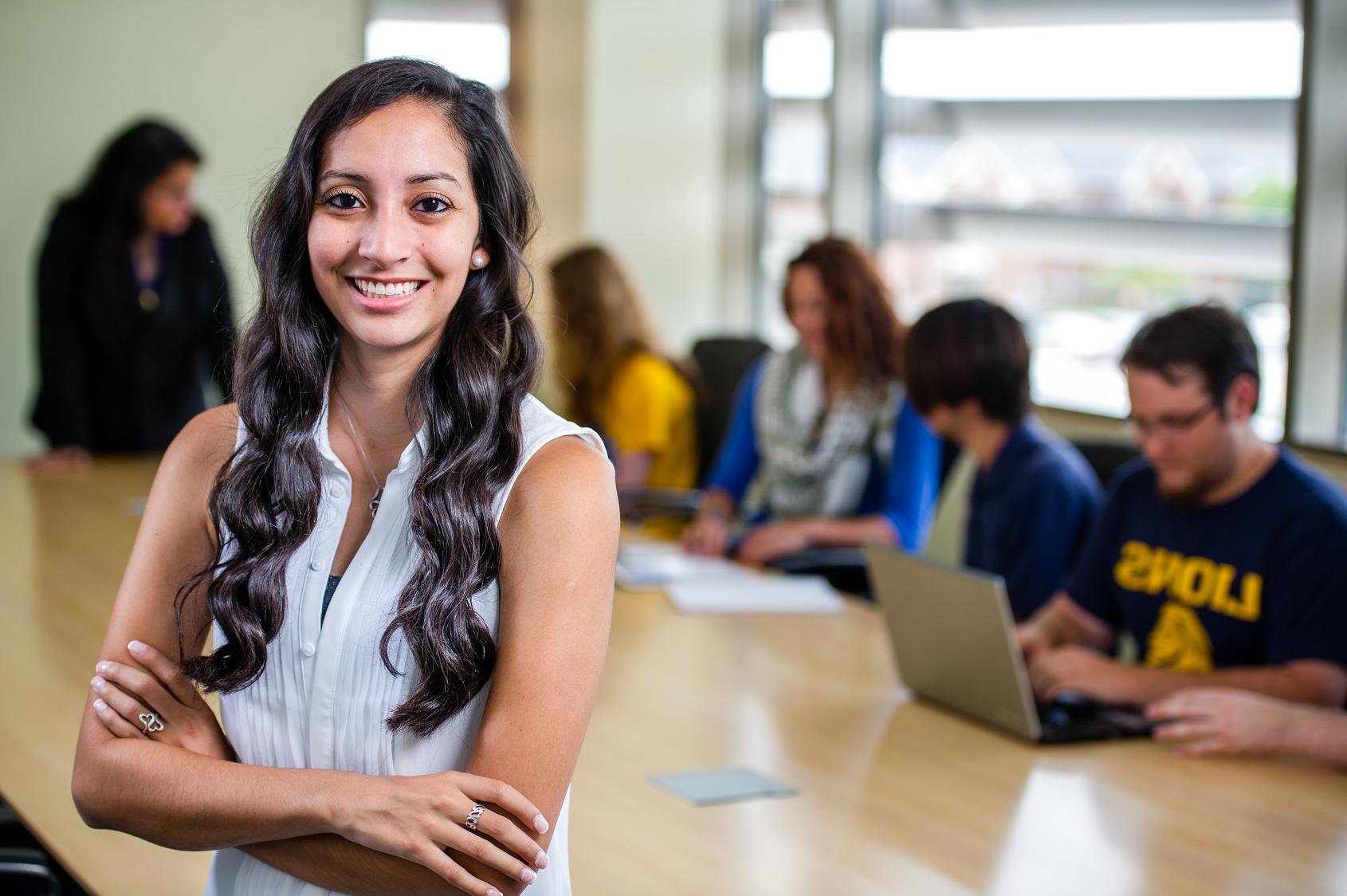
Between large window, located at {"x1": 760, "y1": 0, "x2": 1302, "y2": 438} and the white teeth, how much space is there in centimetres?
303

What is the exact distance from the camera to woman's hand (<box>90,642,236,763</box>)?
57.5 inches

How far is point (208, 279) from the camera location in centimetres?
447

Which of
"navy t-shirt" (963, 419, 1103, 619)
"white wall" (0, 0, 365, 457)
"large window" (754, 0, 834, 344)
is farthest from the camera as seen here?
"large window" (754, 0, 834, 344)

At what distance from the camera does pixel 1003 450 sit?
118 inches

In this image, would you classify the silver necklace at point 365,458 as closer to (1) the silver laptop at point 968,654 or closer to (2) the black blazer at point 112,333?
(1) the silver laptop at point 968,654

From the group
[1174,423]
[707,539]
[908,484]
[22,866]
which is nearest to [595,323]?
[707,539]

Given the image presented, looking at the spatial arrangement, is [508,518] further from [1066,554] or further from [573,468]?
[1066,554]

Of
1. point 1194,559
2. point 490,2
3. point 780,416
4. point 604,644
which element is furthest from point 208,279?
point 604,644

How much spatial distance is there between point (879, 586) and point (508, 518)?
119 centimetres

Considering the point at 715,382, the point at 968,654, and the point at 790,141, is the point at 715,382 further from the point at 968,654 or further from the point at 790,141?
the point at 968,654

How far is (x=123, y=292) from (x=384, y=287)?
3300 mm

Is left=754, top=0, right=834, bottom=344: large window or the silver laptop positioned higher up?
left=754, top=0, right=834, bottom=344: large window

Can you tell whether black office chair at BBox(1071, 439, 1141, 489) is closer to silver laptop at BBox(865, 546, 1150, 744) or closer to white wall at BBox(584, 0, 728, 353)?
silver laptop at BBox(865, 546, 1150, 744)

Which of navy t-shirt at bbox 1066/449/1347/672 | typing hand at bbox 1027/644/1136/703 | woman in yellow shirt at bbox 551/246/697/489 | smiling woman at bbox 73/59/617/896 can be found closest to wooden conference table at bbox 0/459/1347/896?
typing hand at bbox 1027/644/1136/703
